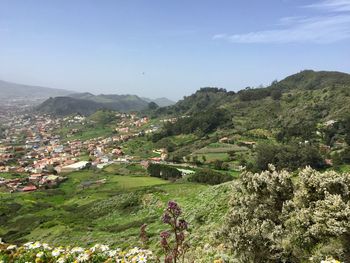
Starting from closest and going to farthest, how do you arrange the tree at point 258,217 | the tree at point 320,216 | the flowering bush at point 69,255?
the flowering bush at point 69,255
the tree at point 320,216
the tree at point 258,217

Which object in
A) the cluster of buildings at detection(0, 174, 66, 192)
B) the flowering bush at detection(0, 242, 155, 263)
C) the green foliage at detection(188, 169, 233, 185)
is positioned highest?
the flowering bush at detection(0, 242, 155, 263)

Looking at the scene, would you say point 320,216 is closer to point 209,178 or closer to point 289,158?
point 209,178

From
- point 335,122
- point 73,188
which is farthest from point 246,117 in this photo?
point 73,188

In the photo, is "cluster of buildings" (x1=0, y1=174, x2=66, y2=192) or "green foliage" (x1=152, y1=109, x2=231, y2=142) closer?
"cluster of buildings" (x1=0, y1=174, x2=66, y2=192)

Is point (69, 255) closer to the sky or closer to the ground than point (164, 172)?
closer to the sky

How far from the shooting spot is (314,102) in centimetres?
16662

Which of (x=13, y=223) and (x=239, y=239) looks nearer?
(x=239, y=239)

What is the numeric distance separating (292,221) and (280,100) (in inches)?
7580

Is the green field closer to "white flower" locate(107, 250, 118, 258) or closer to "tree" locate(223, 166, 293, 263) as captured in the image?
"tree" locate(223, 166, 293, 263)

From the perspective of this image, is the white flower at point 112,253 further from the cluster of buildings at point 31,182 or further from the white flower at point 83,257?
the cluster of buildings at point 31,182

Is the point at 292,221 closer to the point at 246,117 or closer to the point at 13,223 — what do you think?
the point at 13,223

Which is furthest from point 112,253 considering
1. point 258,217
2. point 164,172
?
point 164,172

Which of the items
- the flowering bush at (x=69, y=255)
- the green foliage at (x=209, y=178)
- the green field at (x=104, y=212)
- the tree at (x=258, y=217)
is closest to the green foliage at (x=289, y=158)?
the green foliage at (x=209, y=178)

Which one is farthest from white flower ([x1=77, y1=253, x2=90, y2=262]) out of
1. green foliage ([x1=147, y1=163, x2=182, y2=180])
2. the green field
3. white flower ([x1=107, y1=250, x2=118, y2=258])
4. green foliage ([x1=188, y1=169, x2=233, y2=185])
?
green foliage ([x1=147, y1=163, x2=182, y2=180])
